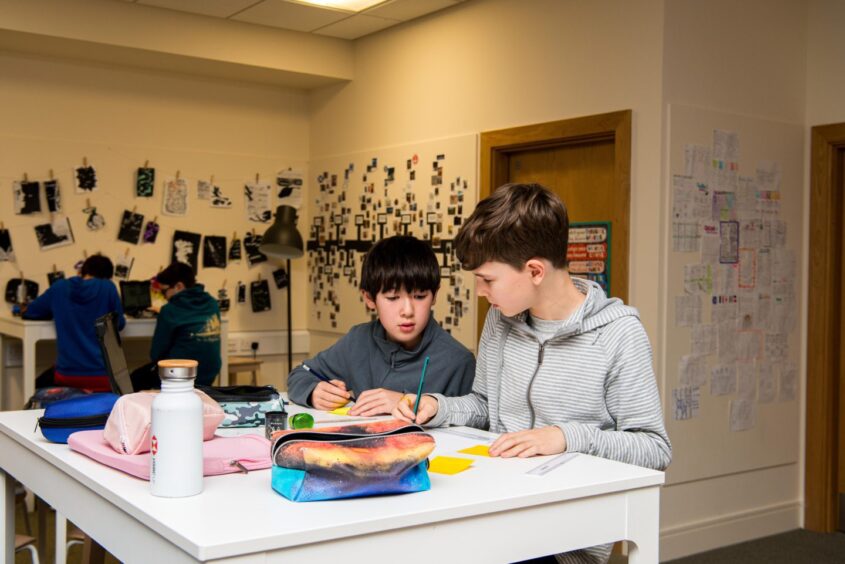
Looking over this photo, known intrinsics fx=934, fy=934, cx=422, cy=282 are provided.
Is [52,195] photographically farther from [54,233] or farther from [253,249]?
[253,249]

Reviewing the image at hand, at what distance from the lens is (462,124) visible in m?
4.74

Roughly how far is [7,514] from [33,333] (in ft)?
8.47

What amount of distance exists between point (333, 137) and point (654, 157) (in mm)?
2559

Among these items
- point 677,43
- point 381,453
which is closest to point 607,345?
point 381,453

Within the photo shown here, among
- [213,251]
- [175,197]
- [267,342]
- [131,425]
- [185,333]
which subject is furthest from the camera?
[267,342]

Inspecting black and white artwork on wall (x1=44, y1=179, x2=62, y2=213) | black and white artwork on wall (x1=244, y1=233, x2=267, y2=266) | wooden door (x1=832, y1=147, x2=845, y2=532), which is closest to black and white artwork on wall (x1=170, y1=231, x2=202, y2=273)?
black and white artwork on wall (x1=244, y1=233, x2=267, y2=266)

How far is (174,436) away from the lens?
4.36 feet

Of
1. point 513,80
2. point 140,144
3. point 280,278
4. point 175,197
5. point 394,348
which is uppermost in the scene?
point 513,80

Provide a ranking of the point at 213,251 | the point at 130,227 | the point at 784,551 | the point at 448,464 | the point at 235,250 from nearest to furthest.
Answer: the point at 448,464
the point at 784,551
the point at 130,227
the point at 213,251
the point at 235,250

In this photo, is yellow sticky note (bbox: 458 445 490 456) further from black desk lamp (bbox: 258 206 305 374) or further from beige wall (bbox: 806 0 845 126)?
black desk lamp (bbox: 258 206 305 374)

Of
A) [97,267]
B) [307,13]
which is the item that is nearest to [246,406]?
[97,267]

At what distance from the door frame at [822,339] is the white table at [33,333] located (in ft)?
9.61

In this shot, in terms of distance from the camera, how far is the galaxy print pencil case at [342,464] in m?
1.32

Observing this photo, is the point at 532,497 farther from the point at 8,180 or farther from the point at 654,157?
the point at 8,180
